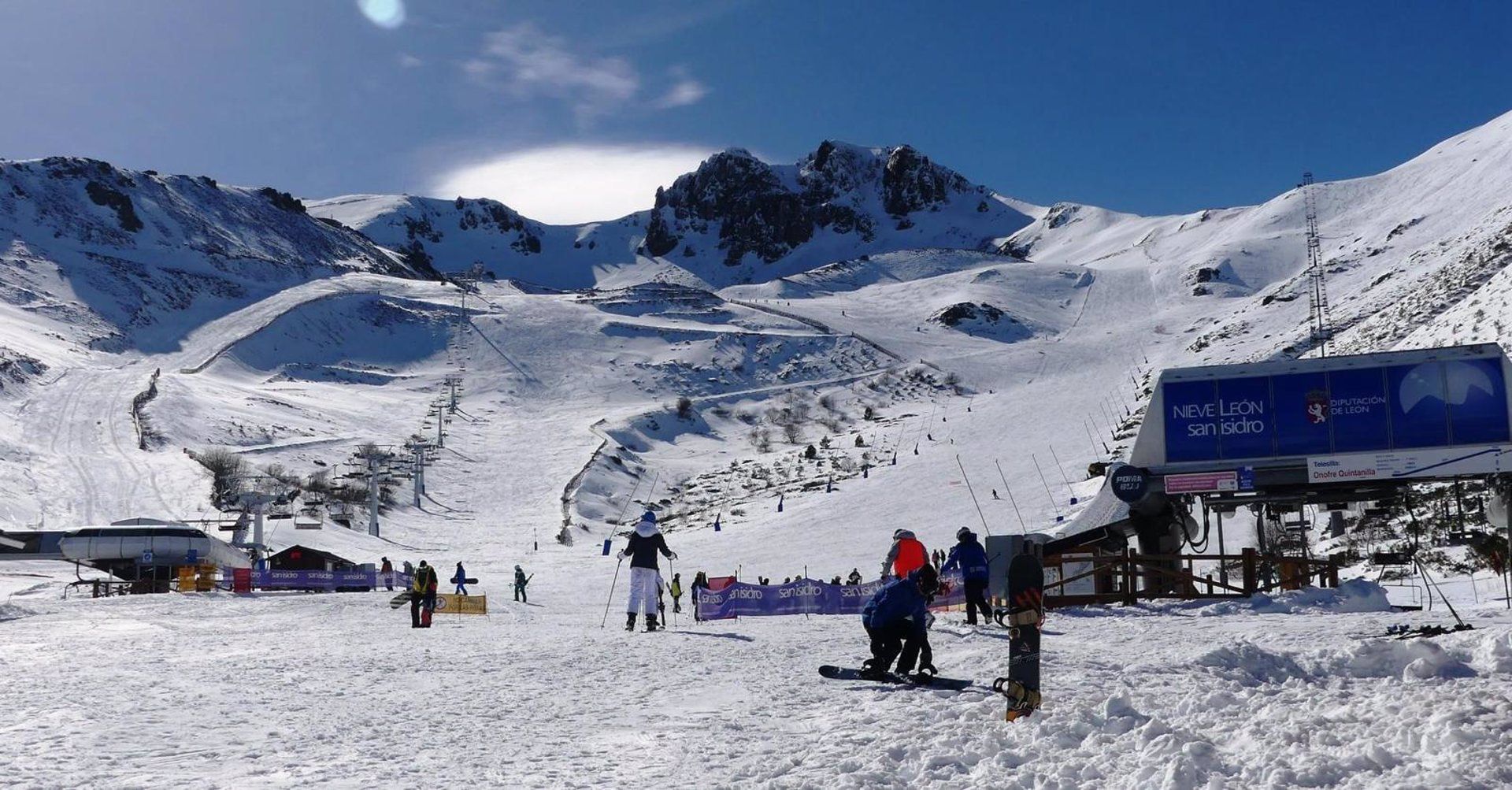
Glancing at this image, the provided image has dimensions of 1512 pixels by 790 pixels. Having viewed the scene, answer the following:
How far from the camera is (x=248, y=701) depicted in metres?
10.5

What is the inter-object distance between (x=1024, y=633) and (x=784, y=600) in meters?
16.0

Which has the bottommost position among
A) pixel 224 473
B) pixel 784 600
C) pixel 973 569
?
pixel 784 600

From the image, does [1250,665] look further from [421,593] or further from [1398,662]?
[421,593]

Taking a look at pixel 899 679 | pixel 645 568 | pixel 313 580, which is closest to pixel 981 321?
pixel 313 580

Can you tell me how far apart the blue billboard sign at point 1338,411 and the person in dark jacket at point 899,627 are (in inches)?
624

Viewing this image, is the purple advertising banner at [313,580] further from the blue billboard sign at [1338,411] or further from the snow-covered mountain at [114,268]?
the snow-covered mountain at [114,268]

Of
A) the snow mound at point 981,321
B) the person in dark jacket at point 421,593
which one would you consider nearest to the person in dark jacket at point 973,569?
the person in dark jacket at point 421,593

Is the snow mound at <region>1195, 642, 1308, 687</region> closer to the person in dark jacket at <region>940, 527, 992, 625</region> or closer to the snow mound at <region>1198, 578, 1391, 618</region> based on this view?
the person in dark jacket at <region>940, 527, 992, 625</region>

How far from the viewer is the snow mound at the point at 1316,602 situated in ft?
57.9

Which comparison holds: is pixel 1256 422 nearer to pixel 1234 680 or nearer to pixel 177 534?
pixel 1234 680

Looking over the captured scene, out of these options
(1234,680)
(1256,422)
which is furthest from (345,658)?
(1256,422)

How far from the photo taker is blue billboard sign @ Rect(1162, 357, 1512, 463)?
80.8ft

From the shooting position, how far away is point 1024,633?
27.5ft

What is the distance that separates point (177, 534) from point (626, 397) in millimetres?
78629
